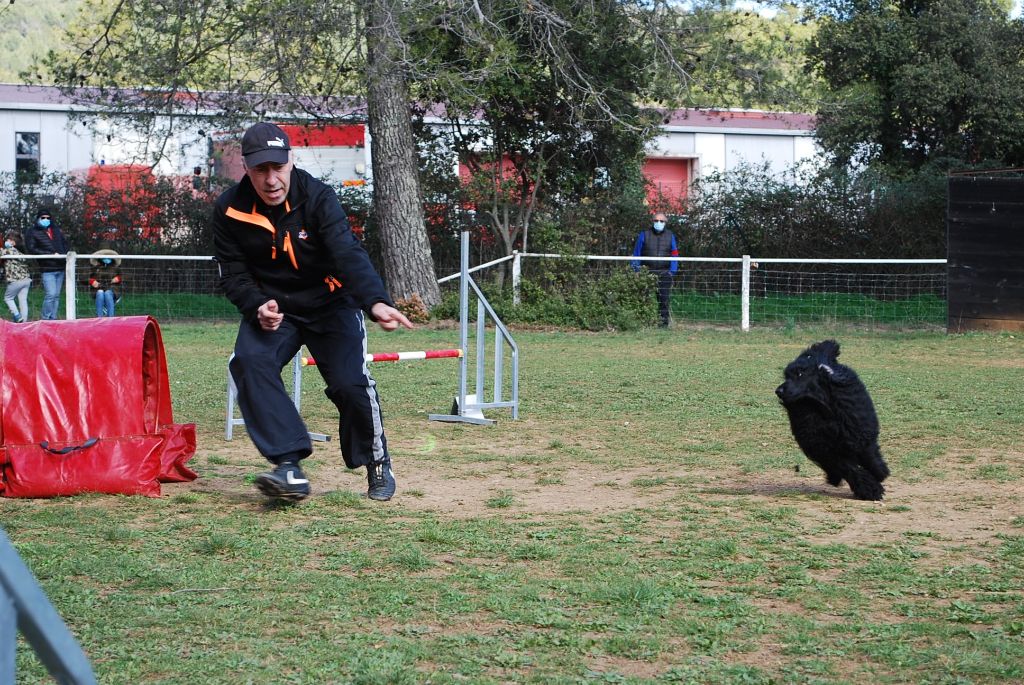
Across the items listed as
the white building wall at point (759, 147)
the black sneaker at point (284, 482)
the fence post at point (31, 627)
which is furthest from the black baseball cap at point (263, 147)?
the white building wall at point (759, 147)

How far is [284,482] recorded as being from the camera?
5711mm

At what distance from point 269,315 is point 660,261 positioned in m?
13.0

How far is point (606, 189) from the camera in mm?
21219

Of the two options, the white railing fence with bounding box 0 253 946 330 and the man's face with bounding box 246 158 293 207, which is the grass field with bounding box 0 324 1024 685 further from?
the white railing fence with bounding box 0 253 946 330

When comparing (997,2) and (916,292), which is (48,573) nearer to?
(916,292)

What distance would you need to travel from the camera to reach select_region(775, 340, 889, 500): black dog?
608cm

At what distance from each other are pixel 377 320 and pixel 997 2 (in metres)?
22.9

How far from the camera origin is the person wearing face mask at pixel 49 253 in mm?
17250

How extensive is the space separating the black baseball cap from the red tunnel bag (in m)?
1.54

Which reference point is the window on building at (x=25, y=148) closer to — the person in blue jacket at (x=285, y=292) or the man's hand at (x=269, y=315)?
the person in blue jacket at (x=285, y=292)

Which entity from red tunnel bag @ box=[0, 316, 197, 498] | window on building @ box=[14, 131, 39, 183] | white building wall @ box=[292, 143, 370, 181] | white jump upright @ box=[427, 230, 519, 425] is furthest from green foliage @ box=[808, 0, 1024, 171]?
window on building @ box=[14, 131, 39, 183]

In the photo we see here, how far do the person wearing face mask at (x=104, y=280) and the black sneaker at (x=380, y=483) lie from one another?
39.5 ft

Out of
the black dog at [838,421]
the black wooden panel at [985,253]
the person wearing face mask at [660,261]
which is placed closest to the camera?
the black dog at [838,421]

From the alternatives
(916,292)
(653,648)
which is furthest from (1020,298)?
(653,648)
